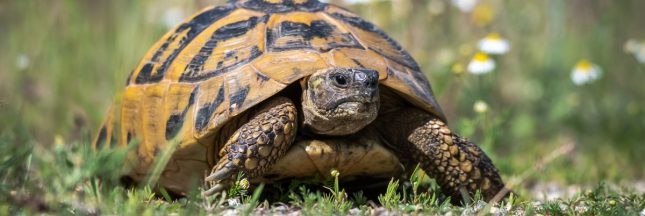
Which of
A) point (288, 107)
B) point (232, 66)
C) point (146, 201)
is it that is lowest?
point (146, 201)

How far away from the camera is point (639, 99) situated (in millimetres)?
7527

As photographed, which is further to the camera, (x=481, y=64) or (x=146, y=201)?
(x=481, y=64)

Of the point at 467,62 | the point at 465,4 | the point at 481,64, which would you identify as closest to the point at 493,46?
the point at 481,64

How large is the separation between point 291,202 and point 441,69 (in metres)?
3.30

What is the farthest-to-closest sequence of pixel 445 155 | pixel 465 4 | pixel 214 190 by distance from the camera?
pixel 465 4 → pixel 445 155 → pixel 214 190

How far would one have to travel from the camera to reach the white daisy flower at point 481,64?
579 cm

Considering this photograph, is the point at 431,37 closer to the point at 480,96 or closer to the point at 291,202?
the point at 480,96

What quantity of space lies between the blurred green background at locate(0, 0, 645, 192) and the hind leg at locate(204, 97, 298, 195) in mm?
2566

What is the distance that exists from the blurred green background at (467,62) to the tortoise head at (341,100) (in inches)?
94.2

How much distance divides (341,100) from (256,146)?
0.42 m

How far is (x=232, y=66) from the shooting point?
12.7 feet

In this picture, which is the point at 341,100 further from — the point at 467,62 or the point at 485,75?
the point at 485,75

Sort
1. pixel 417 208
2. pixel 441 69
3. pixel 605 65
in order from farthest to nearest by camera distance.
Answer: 1. pixel 605 65
2. pixel 441 69
3. pixel 417 208

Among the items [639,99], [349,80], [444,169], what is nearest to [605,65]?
[639,99]
